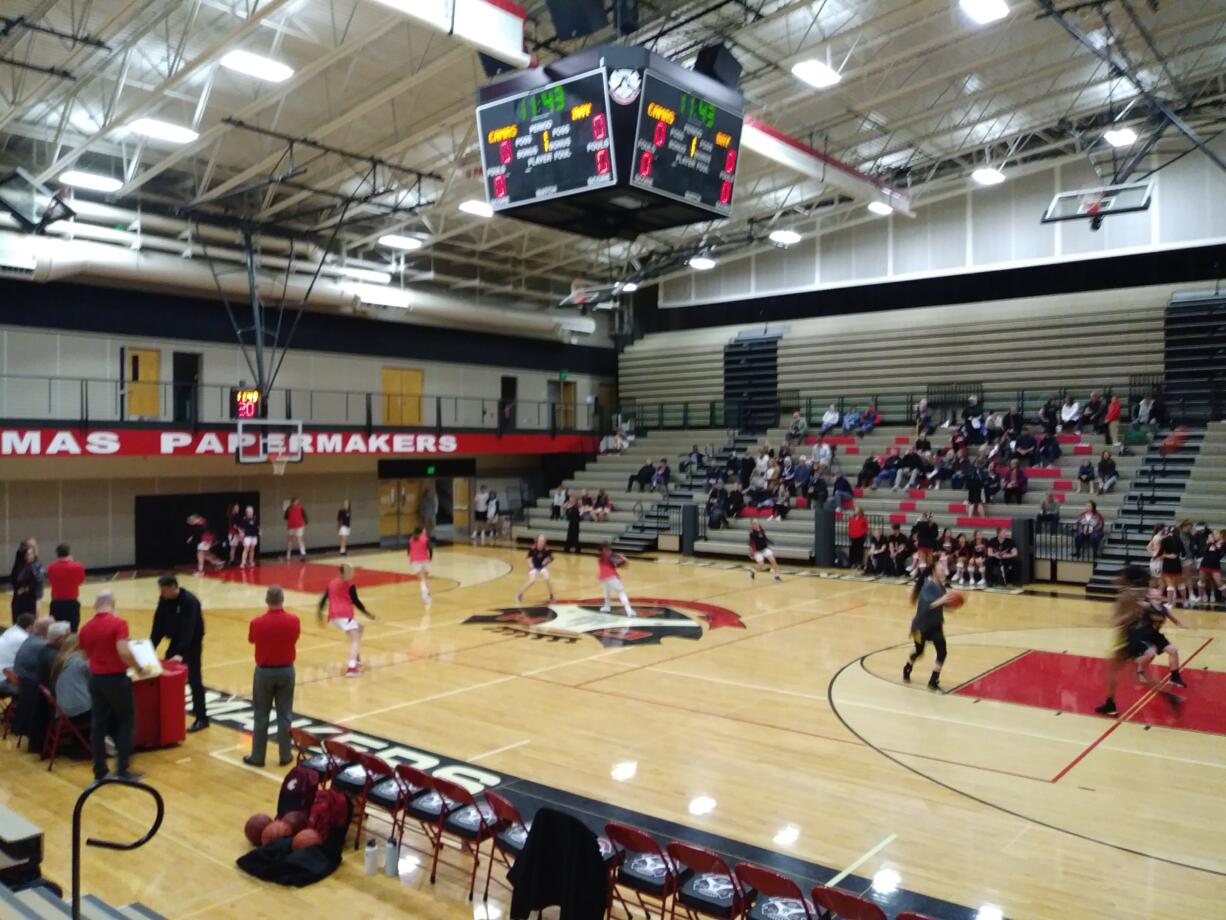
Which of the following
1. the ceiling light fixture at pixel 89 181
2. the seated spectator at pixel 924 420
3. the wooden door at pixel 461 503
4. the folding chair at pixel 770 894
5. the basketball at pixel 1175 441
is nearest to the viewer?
the folding chair at pixel 770 894

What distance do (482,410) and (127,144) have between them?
14.7m

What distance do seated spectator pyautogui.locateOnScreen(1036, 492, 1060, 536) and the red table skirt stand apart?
61.3ft

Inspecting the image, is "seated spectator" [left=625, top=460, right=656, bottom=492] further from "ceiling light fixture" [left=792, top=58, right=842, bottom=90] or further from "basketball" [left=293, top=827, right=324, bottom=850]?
"basketball" [left=293, top=827, right=324, bottom=850]

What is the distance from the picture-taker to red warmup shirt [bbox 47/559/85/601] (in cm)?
1197

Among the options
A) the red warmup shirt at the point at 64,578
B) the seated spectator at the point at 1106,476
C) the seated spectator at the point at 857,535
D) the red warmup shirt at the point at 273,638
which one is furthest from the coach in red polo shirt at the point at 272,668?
the seated spectator at the point at 1106,476

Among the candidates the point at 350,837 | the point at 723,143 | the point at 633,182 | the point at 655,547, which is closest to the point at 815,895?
the point at 350,837

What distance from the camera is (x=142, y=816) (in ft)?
25.4

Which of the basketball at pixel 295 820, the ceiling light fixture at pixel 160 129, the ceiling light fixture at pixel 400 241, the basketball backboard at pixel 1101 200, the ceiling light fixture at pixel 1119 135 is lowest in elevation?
the basketball at pixel 295 820

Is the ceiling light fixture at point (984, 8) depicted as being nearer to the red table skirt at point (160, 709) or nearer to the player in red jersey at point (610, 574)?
the player in red jersey at point (610, 574)

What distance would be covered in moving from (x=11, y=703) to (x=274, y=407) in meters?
18.1

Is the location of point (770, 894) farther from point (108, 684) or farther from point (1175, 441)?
point (1175, 441)

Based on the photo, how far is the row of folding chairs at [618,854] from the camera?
16.7ft

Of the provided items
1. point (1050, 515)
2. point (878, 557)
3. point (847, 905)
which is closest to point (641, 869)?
point (847, 905)

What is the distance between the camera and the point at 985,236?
92.6ft
